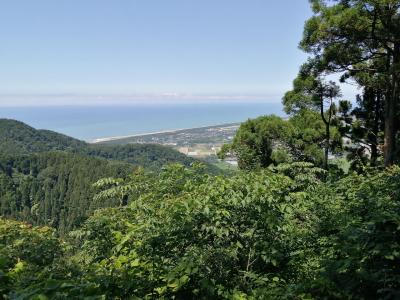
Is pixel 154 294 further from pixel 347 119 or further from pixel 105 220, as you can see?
pixel 347 119

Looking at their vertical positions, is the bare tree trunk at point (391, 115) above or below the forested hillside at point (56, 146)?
above

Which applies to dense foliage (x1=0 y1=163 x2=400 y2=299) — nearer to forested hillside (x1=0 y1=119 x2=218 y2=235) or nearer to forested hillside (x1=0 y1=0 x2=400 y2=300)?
forested hillside (x1=0 y1=0 x2=400 y2=300)

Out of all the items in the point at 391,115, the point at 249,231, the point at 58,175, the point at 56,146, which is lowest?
the point at 58,175

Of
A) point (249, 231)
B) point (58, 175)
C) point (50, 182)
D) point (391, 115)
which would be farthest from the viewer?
point (58, 175)

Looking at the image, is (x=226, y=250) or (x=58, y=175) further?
(x=58, y=175)

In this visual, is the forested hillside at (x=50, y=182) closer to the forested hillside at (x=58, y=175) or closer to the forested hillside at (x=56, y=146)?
the forested hillside at (x=58, y=175)

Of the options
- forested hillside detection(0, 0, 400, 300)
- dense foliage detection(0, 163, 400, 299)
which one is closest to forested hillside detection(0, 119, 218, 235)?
forested hillside detection(0, 0, 400, 300)

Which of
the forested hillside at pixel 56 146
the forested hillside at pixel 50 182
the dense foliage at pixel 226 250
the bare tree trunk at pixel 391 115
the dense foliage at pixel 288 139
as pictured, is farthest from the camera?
the forested hillside at pixel 56 146

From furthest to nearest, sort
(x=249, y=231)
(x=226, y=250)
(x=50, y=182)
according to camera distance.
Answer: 1. (x=50, y=182)
2. (x=249, y=231)
3. (x=226, y=250)

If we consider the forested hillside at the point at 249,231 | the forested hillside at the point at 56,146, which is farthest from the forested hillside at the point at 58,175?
the forested hillside at the point at 249,231

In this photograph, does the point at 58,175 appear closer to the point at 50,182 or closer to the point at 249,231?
the point at 50,182

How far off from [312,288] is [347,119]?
49.7 feet

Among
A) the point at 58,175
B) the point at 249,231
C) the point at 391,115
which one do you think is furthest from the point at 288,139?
the point at 58,175

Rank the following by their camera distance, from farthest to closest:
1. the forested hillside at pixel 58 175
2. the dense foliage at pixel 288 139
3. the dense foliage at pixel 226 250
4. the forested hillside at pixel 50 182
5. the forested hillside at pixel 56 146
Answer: the forested hillside at pixel 56 146 → the forested hillside at pixel 50 182 → the forested hillside at pixel 58 175 → the dense foliage at pixel 288 139 → the dense foliage at pixel 226 250
